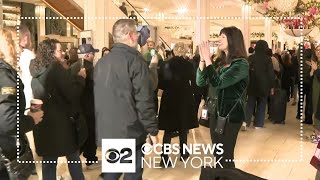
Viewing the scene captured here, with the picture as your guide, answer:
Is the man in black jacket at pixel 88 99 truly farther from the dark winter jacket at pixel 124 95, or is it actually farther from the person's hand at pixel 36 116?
the person's hand at pixel 36 116

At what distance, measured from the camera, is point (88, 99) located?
13.3 ft

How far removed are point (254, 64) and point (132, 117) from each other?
423 cm

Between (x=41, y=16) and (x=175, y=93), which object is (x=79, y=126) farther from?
(x=41, y=16)

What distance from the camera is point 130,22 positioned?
259 cm

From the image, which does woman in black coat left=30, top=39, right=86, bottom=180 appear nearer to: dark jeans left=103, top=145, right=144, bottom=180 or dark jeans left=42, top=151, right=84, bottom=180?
dark jeans left=42, top=151, right=84, bottom=180

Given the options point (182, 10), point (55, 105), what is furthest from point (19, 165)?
point (182, 10)

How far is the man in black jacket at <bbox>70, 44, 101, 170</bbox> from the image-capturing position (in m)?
3.90

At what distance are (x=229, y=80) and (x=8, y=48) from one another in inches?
56.0

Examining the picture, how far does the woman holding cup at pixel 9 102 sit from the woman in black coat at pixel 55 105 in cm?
73

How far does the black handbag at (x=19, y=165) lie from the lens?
204 cm

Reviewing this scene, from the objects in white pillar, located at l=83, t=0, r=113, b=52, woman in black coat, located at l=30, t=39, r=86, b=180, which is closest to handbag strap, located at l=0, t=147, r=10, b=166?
woman in black coat, located at l=30, t=39, r=86, b=180

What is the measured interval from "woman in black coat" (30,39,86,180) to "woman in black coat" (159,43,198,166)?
1.39m

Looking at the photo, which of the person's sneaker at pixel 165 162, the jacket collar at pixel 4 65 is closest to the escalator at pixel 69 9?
the person's sneaker at pixel 165 162

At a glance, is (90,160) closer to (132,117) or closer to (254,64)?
(132,117)
